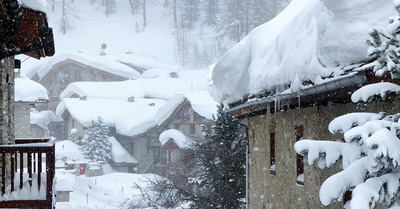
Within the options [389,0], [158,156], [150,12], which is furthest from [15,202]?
[150,12]

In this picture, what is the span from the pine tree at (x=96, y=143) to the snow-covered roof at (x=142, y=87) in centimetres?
754

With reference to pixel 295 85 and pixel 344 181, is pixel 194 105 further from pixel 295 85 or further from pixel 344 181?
pixel 344 181

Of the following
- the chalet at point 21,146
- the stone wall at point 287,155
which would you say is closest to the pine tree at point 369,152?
the stone wall at point 287,155

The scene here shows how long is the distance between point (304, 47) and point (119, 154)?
114ft

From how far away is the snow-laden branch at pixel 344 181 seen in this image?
321 centimetres

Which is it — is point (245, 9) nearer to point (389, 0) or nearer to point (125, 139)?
point (125, 139)

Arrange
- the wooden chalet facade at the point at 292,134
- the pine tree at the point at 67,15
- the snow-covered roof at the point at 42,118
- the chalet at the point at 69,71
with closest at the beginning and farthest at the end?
the wooden chalet facade at the point at 292,134 → the snow-covered roof at the point at 42,118 → the chalet at the point at 69,71 → the pine tree at the point at 67,15

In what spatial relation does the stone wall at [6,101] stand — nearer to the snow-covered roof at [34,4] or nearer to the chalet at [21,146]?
the chalet at [21,146]

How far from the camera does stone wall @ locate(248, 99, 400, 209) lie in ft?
22.2

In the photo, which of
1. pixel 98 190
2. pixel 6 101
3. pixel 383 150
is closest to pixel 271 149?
pixel 6 101

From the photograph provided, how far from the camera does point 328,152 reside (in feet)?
11.2

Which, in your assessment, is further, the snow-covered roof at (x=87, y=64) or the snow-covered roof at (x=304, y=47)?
the snow-covered roof at (x=87, y=64)

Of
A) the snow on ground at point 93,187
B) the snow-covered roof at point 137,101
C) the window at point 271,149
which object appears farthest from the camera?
the snow-covered roof at point 137,101

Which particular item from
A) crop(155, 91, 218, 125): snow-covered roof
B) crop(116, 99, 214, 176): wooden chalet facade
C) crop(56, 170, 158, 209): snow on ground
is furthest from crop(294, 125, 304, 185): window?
crop(116, 99, 214, 176): wooden chalet facade
